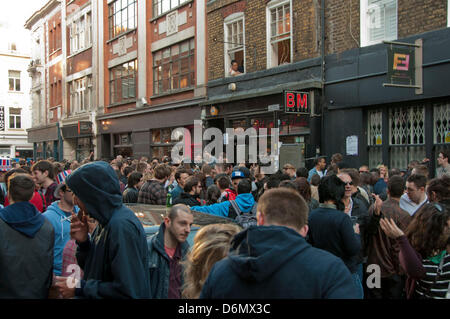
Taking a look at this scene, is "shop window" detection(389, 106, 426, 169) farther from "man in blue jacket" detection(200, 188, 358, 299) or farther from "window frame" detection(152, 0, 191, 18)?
"window frame" detection(152, 0, 191, 18)

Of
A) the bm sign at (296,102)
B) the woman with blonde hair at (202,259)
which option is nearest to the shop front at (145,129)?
the bm sign at (296,102)

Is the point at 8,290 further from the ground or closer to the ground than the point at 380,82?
closer to the ground

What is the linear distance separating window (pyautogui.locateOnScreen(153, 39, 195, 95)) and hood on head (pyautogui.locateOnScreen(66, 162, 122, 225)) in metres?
17.6

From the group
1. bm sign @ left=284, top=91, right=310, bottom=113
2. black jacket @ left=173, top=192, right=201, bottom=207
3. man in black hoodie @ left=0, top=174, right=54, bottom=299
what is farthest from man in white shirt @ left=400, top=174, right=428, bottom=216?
bm sign @ left=284, top=91, right=310, bottom=113

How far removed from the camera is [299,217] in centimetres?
213

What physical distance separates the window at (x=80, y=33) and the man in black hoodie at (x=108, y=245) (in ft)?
94.6

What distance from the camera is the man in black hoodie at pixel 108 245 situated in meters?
2.48

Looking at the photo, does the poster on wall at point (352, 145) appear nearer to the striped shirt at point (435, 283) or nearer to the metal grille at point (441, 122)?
the metal grille at point (441, 122)

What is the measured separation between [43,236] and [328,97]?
11.5m

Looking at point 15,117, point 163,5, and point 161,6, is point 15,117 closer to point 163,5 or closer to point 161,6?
point 161,6

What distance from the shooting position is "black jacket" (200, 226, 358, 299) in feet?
6.21
